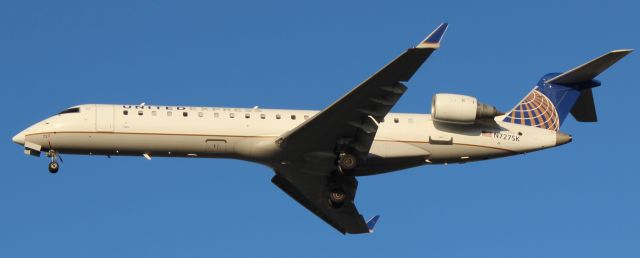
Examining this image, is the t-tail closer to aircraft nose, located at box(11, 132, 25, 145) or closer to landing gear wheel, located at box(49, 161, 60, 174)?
landing gear wheel, located at box(49, 161, 60, 174)

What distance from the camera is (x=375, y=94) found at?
33.7 m

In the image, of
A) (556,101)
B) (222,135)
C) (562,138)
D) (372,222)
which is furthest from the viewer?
(372,222)

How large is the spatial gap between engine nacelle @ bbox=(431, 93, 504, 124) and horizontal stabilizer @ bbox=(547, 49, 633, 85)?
3486 mm

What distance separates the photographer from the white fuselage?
36.5 m

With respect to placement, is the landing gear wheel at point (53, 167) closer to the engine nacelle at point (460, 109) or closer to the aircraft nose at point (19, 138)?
the aircraft nose at point (19, 138)

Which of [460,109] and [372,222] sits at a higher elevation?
[460,109]

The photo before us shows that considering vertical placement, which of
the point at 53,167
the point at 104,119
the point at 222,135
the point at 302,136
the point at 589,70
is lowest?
the point at 53,167

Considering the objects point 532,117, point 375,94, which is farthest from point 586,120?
point 375,94

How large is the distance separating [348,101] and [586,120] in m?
10.4

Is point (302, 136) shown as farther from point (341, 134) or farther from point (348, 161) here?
point (348, 161)

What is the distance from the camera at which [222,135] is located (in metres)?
36.6

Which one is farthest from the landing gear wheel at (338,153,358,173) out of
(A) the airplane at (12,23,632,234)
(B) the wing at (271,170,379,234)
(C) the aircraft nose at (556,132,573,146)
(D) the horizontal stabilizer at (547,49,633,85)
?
(D) the horizontal stabilizer at (547,49,633,85)

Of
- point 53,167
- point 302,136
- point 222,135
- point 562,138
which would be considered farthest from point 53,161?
point 562,138

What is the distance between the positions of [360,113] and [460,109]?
152 inches
